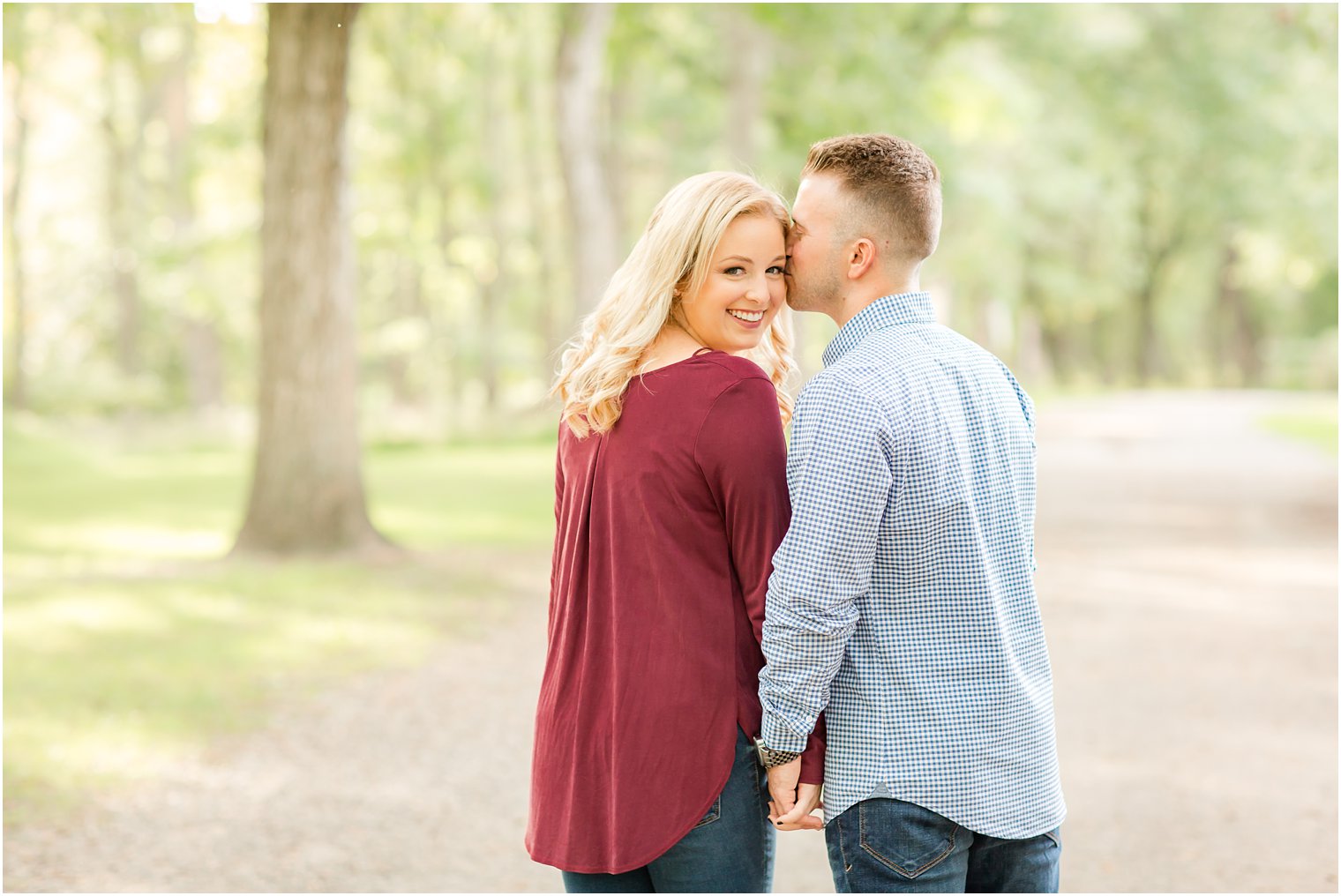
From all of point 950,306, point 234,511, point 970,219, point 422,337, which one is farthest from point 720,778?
point 950,306

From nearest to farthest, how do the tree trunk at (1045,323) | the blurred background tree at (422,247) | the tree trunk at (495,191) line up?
the blurred background tree at (422,247), the tree trunk at (495,191), the tree trunk at (1045,323)

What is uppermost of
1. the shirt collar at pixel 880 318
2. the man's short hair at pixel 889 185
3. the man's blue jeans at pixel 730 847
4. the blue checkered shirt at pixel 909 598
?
the man's short hair at pixel 889 185

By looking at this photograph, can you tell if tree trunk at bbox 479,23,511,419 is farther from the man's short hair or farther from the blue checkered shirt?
the blue checkered shirt

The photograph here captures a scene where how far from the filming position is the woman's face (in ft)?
8.20

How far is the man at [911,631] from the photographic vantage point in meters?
2.29

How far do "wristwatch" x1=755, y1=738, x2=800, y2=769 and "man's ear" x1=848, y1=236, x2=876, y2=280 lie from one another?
898 millimetres

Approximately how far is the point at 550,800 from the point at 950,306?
134 ft

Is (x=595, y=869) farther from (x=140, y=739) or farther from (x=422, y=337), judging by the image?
(x=422, y=337)

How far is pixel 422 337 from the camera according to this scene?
3394 centimetres

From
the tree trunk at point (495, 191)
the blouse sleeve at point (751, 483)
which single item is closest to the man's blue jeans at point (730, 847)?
the blouse sleeve at point (751, 483)

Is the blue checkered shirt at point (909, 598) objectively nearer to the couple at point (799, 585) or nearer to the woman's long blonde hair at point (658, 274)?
the couple at point (799, 585)

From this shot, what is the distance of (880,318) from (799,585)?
0.57 m

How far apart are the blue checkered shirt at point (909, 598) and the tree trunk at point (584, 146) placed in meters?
12.5

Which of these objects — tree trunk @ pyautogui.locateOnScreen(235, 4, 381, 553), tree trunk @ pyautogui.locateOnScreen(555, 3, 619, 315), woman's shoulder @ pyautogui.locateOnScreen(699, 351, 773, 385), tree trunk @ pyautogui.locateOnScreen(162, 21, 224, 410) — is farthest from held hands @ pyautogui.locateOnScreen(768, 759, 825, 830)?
tree trunk @ pyautogui.locateOnScreen(162, 21, 224, 410)
